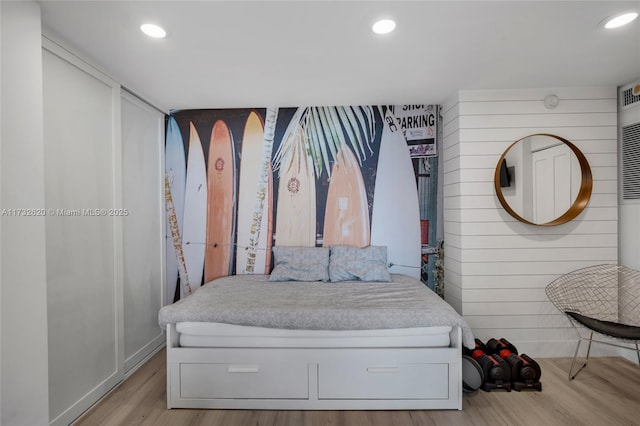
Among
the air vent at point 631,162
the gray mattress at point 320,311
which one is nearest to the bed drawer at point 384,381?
the gray mattress at point 320,311

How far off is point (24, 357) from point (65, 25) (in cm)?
183

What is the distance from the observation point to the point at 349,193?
3445 mm

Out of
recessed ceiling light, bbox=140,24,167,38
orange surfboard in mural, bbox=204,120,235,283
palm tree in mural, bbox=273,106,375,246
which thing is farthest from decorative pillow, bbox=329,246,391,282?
recessed ceiling light, bbox=140,24,167,38

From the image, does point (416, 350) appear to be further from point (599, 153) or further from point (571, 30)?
point (599, 153)

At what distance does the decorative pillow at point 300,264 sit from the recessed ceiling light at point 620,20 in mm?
2632

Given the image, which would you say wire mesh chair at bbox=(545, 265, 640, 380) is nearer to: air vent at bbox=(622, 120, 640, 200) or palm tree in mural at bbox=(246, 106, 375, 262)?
air vent at bbox=(622, 120, 640, 200)

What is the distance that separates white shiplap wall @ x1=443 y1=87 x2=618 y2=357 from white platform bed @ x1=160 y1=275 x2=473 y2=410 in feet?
3.04

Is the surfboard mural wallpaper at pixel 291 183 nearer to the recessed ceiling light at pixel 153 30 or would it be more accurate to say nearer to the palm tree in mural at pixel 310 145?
the palm tree in mural at pixel 310 145

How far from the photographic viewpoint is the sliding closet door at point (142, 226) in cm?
281

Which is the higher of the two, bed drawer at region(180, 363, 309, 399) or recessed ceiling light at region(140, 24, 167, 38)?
recessed ceiling light at region(140, 24, 167, 38)

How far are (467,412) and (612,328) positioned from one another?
1.28 m

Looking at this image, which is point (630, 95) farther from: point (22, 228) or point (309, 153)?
point (22, 228)

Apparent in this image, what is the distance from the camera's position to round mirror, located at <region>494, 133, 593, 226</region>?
114 inches

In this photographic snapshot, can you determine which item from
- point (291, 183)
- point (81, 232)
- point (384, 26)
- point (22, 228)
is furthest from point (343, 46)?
point (81, 232)
